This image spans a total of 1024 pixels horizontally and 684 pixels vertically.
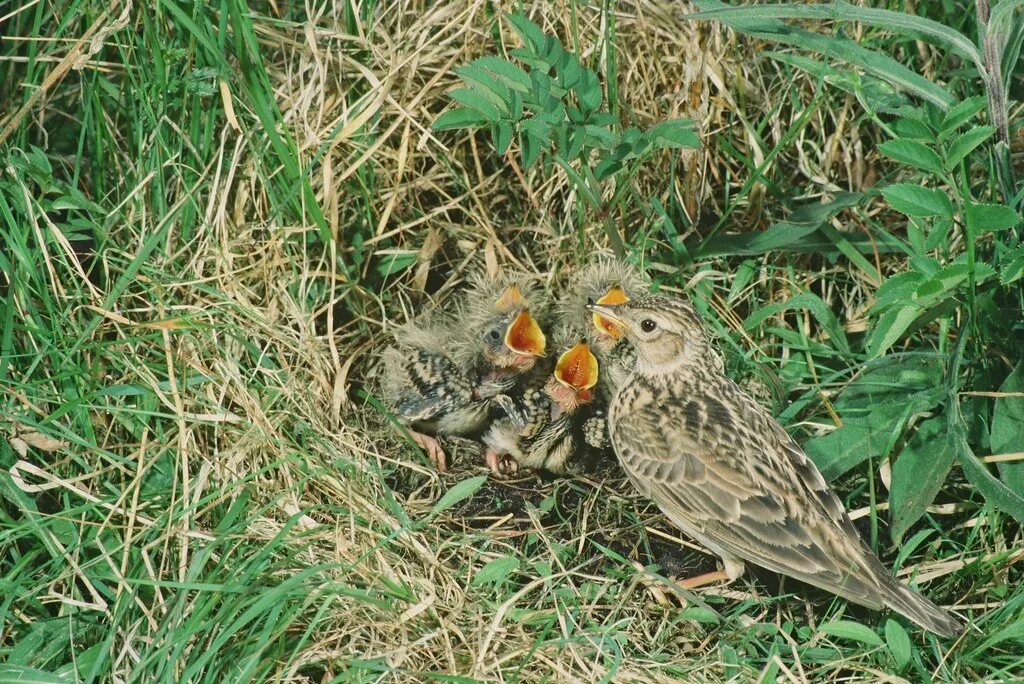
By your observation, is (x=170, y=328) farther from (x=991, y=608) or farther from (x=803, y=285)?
(x=991, y=608)

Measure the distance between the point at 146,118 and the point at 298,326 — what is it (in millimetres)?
1028

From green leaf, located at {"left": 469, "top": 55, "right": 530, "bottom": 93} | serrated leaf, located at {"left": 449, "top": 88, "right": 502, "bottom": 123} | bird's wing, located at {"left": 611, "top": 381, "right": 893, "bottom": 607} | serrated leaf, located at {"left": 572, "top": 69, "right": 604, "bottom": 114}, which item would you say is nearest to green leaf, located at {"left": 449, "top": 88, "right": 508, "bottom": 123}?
serrated leaf, located at {"left": 449, "top": 88, "right": 502, "bottom": 123}

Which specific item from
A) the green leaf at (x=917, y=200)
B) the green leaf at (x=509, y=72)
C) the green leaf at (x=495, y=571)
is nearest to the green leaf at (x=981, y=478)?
the green leaf at (x=917, y=200)

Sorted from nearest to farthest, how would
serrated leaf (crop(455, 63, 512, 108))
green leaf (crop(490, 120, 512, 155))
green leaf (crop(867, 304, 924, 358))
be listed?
green leaf (crop(867, 304, 924, 358))
green leaf (crop(490, 120, 512, 155))
serrated leaf (crop(455, 63, 512, 108))

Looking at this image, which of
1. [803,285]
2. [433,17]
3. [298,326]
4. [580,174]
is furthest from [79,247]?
[803,285]

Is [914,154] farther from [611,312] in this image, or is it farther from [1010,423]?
[611,312]

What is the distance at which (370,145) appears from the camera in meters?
5.06

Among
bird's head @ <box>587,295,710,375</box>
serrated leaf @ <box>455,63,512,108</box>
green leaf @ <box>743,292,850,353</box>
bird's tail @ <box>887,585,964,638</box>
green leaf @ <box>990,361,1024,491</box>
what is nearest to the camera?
bird's tail @ <box>887,585,964,638</box>

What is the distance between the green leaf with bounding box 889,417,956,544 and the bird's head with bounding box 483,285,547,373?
1.48m

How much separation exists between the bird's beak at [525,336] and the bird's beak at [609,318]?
245mm

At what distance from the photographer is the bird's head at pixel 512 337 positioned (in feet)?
15.8

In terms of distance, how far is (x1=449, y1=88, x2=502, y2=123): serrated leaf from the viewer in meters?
4.19

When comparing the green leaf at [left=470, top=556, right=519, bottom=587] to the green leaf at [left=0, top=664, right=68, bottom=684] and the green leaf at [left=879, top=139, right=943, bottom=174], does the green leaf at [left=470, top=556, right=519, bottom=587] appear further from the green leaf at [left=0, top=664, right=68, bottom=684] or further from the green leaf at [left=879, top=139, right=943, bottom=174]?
the green leaf at [left=879, top=139, right=943, bottom=174]

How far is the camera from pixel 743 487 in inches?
162
